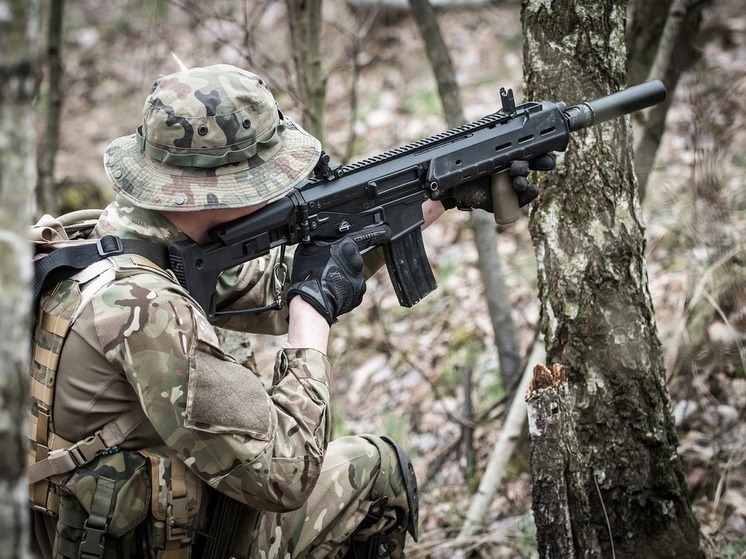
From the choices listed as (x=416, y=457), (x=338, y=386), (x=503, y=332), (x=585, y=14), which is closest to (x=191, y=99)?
(x=585, y=14)

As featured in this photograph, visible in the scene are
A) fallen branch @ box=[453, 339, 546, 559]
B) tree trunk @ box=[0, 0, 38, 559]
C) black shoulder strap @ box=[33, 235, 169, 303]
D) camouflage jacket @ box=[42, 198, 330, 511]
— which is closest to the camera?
tree trunk @ box=[0, 0, 38, 559]

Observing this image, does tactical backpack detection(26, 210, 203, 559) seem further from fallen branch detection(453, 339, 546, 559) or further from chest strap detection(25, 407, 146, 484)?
fallen branch detection(453, 339, 546, 559)

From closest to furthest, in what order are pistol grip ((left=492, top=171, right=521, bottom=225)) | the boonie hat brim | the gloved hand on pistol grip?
the boonie hat brim, the gloved hand on pistol grip, pistol grip ((left=492, top=171, right=521, bottom=225))

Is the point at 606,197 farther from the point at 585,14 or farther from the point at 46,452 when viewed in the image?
the point at 46,452

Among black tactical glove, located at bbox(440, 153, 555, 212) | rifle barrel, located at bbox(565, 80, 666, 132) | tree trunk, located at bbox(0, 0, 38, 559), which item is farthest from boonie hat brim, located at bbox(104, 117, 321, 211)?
tree trunk, located at bbox(0, 0, 38, 559)

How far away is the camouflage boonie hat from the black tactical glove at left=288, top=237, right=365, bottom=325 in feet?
0.97

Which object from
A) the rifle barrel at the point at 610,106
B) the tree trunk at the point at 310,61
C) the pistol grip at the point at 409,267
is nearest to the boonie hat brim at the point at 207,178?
the pistol grip at the point at 409,267

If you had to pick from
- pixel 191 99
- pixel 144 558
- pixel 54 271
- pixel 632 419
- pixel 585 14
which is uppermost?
pixel 585 14

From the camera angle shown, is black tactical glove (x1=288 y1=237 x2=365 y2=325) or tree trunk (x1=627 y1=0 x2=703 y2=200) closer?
black tactical glove (x1=288 y1=237 x2=365 y2=325)

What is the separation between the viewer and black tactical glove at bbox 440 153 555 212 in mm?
2906

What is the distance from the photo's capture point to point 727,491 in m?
3.42

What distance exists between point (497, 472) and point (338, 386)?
89.7 inches

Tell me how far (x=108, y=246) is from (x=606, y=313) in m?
1.70

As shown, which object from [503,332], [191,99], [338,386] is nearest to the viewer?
[191,99]
